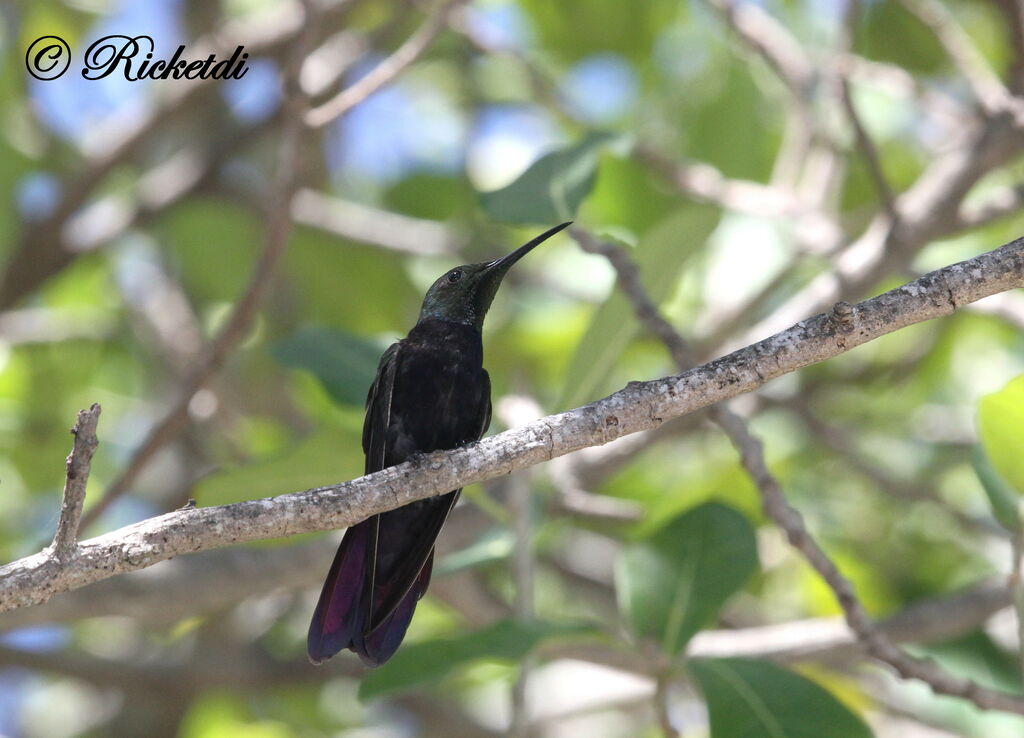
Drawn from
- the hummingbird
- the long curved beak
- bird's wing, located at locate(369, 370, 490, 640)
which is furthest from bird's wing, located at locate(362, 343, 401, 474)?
the long curved beak

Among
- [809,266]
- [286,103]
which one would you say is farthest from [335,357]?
[809,266]

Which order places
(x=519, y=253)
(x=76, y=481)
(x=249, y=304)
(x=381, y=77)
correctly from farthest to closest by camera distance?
1. (x=249, y=304)
2. (x=381, y=77)
3. (x=519, y=253)
4. (x=76, y=481)

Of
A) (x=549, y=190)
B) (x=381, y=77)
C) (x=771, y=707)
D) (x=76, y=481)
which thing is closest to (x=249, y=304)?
(x=381, y=77)

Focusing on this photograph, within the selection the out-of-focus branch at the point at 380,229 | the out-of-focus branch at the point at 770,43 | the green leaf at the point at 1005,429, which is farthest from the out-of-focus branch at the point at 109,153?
the green leaf at the point at 1005,429

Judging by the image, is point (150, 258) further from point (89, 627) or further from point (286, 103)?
point (286, 103)

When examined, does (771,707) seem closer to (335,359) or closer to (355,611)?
(355,611)

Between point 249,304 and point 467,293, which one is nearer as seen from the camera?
point 467,293

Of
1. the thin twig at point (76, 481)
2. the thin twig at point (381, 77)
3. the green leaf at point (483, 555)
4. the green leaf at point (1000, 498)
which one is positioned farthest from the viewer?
the thin twig at point (381, 77)

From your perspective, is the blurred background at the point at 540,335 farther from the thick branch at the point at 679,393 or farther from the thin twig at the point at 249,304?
the thick branch at the point at 679,393
